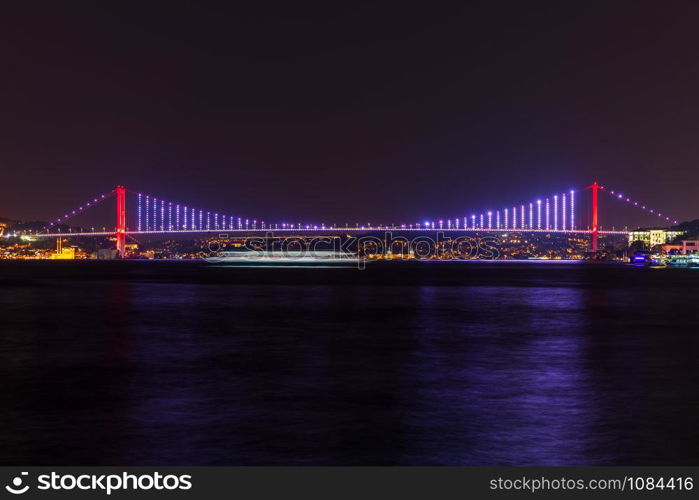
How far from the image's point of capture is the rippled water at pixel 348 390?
632cm

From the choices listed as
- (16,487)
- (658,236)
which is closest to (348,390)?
(16,487)

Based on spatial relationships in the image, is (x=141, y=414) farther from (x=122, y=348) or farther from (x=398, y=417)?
(x=122, y=348)

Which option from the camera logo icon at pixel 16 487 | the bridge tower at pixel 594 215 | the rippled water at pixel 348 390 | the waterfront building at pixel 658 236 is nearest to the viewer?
the camera logo icon at pixel 16 487

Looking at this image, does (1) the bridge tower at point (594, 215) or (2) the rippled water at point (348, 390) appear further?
(1) the bridge tower at point (594, 215)

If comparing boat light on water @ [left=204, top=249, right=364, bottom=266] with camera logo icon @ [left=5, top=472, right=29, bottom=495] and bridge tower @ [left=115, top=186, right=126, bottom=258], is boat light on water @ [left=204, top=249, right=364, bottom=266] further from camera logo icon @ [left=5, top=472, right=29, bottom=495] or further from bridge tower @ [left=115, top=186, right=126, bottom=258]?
camera logo icon @ [left=5, top=472, right=29, bottom=495]

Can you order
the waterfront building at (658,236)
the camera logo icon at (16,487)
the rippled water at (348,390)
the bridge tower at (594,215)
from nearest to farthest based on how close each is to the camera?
the camera logo icon at (16,487), the rippled water at (348,390), the bridge tower at (594,215), the waterfront building at (658,236)

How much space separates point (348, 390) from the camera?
A: 9.39m

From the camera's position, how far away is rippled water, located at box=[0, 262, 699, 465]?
6.32m

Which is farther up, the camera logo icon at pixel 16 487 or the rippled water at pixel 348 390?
the camera logo icon at pixel 16 487

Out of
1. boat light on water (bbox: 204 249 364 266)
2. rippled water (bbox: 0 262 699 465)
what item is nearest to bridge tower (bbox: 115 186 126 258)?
boat light on water (bbox: 204 249 364 266)

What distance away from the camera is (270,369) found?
1148 cm

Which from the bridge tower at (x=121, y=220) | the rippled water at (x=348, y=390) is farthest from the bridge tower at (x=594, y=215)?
the rippled water at (x=348, y=390)

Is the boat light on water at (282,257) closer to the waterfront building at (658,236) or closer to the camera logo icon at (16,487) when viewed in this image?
the waterfront building at (658,236)

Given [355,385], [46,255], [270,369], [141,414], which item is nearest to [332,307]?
[270,369]
